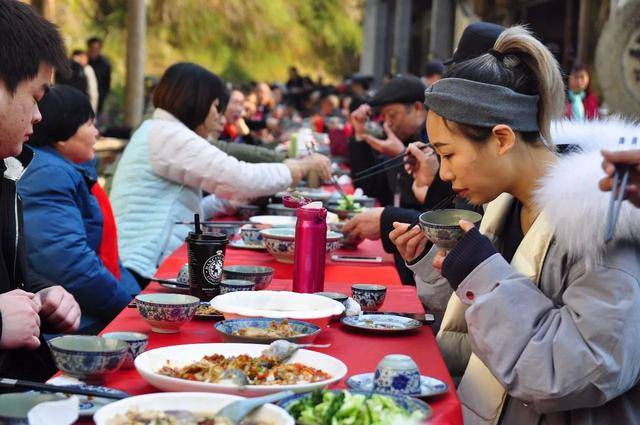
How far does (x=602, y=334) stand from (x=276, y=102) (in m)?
20.4

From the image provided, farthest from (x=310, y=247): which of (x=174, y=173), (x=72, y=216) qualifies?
(x=174, y=173)

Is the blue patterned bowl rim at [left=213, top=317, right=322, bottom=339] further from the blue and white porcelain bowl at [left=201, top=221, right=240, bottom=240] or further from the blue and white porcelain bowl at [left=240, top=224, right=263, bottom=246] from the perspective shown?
the blue and white porcelain bowl at [left=201, top=221, right=240, bottom=240]

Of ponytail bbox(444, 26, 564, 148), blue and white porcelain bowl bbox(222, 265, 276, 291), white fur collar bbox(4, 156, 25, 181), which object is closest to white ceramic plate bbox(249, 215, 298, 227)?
blue and white porcelain bowl bbox(222, 265, 276, 291)

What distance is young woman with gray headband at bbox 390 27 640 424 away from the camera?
2.27 meters

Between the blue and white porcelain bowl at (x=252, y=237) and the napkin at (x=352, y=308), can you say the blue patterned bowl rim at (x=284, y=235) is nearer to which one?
the blue and white porcelain bowl at (x=252, y=237)

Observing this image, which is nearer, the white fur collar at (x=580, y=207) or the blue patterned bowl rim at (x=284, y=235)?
the white fur collar at (x=580, y=207)

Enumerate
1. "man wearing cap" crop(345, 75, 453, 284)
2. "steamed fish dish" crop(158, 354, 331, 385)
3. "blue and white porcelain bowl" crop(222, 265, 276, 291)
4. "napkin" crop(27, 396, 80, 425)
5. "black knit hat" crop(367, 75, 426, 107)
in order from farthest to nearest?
"black knit hat" crop(367, 75, 426, 107), "man wearing cap" crop(345, 75, 453, 284), "blue and white porcelain bowl" crop(222, 265, 276, 291), "steamed fish dish" crop(158, 354, 331, 385), "napkin" crop(27, 396, 80, 425)

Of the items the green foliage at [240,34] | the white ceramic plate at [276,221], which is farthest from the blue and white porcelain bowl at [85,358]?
the green foliage at [240,34]

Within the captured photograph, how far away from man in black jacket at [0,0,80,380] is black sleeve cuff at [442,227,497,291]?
1.01 m

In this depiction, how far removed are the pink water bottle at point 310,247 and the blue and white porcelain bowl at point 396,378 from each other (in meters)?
0.96

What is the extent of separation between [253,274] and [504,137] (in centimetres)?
90

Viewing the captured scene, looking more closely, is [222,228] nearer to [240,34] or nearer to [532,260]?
[532,260]

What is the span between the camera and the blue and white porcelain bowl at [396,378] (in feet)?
6.89

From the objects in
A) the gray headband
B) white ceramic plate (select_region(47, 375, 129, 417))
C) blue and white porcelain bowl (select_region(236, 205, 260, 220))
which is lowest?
blue and white porcelain bowl (select_region(236, 205, 260, 220))
